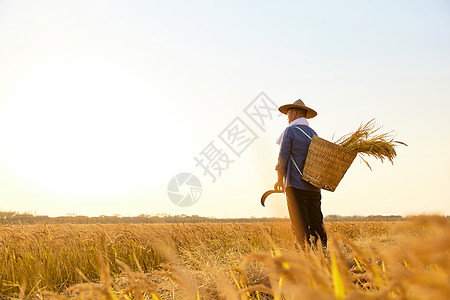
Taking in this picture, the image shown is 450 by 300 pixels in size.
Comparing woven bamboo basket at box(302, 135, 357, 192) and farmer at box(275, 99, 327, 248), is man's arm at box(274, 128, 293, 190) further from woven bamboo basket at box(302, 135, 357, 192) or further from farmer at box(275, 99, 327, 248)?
woven bamboo basket at box(302, 135, 357, 192)

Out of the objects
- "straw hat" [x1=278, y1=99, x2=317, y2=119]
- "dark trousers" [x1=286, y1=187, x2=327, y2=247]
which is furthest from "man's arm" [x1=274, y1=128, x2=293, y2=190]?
"straw hat" [x1=278, y1=99, x2=317, y2=119]

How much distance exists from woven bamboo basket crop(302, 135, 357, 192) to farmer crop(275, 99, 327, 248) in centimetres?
23

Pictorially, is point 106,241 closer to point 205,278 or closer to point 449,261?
point 205,278

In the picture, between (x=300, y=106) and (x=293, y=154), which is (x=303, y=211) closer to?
(x=293, y=154)

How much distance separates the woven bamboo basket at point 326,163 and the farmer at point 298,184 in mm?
227

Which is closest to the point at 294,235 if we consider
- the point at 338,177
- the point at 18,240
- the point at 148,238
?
the point at 338,177

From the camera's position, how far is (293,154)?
5.30 m

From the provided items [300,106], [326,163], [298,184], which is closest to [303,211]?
[298,184]

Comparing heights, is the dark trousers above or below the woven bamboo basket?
below

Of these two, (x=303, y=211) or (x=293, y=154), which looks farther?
(x=293, y=154)

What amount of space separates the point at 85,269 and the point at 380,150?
14.7 ft

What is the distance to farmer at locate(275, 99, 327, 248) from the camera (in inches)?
201

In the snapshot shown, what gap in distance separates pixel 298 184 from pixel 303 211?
0.43m

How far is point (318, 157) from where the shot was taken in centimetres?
482
